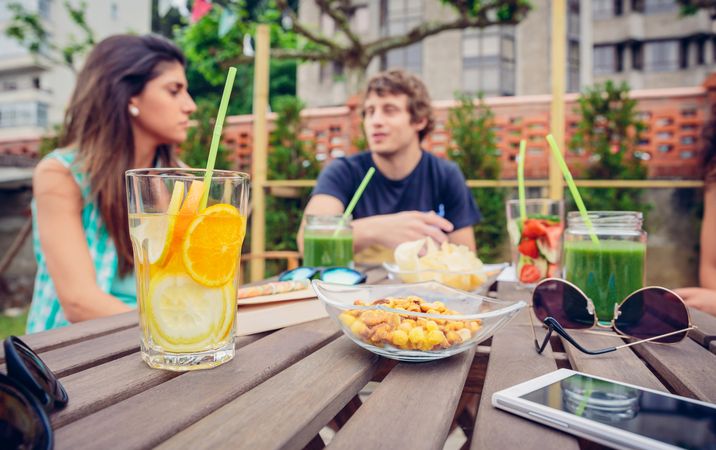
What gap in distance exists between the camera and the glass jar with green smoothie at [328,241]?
5.32 feet

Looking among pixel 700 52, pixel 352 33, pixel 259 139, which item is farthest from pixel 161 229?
pixel 700 52

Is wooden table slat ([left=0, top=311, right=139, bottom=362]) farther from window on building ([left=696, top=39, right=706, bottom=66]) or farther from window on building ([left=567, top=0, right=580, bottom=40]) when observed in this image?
window on building ([left=696, top=39, right=706, bottom=66])

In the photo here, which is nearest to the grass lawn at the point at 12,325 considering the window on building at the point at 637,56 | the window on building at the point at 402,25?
the window on building at the point at 402,25

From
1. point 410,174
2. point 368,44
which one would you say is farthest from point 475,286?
point 368,44

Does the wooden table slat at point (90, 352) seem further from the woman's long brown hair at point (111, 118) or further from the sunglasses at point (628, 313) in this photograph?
the woman's long brown hair at point (111, 118)

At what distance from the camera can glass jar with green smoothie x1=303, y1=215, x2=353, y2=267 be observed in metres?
1.62

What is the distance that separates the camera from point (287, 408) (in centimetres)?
54

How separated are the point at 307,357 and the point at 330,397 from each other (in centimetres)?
17

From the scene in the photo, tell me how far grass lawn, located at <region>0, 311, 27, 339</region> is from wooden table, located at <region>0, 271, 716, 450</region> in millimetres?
4767

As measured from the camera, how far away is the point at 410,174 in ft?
8.96

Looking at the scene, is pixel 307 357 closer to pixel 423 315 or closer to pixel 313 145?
pixel 423 315

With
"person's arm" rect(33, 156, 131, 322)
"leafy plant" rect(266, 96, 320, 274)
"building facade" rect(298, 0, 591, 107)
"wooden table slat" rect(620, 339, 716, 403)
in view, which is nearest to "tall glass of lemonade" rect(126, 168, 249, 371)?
"wooden table slat" rect(620, 339, 716, 403)

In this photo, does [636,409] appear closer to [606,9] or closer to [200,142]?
[200,142]

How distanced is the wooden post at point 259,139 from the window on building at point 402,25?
12852mm
